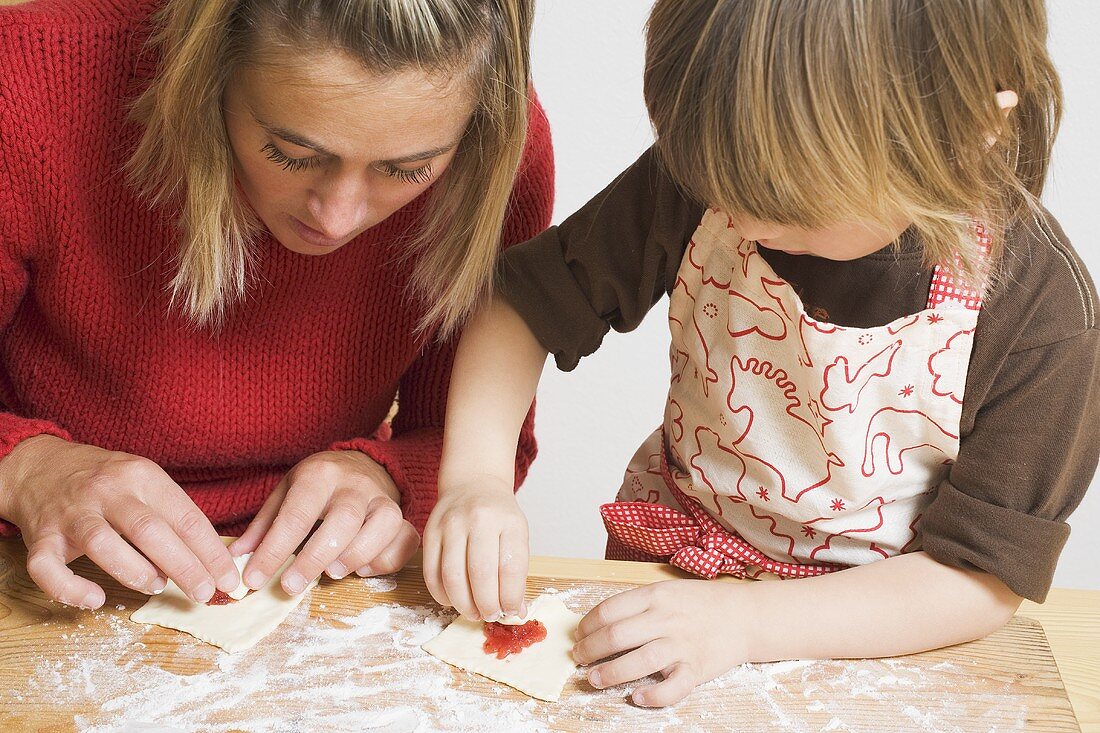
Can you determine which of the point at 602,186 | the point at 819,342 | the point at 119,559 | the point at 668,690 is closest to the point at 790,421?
the point at 819,342

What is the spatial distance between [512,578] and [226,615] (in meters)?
0.26

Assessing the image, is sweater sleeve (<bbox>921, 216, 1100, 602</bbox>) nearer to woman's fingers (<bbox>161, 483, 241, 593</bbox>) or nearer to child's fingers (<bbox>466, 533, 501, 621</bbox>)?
child's fingers (<bbox>466, 533, 501, 621</bbox>)

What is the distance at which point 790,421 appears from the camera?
3.19 ft

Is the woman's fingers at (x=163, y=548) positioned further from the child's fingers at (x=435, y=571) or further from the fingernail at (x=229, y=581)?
the child's fingers at (x=435, y=571)

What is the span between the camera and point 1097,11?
1.89 metres

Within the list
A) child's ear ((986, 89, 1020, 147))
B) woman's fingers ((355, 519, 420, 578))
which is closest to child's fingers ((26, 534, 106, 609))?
woman's fingers ((355, 519, 420, 578))

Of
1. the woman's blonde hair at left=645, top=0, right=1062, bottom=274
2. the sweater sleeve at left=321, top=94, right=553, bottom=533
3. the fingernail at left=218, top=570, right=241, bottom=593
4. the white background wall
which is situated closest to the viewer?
the woman's blonde hair at left=645, top=0, right=1062, bottom=274

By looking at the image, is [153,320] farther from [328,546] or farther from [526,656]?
[526,656]

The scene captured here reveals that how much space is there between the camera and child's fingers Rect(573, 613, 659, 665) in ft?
2.77

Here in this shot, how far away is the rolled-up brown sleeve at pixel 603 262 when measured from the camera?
100 cm

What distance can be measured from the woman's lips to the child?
191 mm

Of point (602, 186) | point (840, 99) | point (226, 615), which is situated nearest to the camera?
point (840, 99)

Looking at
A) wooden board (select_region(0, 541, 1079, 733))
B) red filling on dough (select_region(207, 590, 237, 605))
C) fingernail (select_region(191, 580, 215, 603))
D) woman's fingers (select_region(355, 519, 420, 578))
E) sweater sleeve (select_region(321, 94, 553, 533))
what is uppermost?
sweater sleeve (select_region(321, 94, 553, 533))

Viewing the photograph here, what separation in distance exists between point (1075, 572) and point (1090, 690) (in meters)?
1.62
